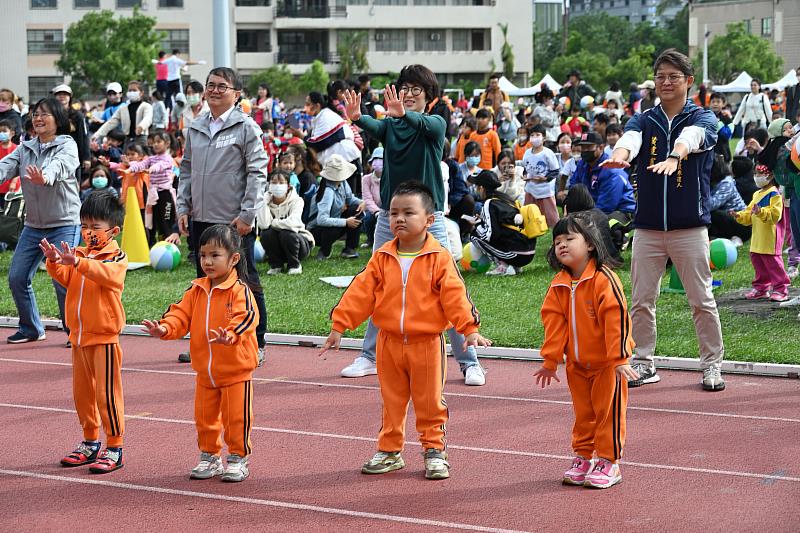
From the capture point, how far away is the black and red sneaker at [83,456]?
6.70 metres

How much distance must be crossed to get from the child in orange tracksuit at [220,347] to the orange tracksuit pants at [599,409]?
1.75 meters

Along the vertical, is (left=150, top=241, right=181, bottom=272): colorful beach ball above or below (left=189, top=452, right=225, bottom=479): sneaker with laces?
above

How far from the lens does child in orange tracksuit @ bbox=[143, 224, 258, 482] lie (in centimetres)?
620

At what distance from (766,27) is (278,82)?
169ft

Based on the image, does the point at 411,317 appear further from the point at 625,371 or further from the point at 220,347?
the point at 625,371

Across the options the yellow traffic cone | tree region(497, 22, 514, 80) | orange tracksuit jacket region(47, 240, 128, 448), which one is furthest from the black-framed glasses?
tree region(497, 22, 514, 80)

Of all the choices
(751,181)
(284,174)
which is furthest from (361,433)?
(751,181)

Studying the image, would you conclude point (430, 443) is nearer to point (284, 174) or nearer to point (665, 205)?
point (665, 205)

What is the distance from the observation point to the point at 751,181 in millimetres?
16422

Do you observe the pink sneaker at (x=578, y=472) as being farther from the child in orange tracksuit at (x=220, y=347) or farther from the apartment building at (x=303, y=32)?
the apartment building at (x=303, y=32)

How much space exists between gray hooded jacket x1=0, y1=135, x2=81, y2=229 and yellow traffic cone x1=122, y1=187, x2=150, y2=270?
227 inches

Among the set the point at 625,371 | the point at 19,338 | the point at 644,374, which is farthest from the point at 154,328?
the point at 19,338

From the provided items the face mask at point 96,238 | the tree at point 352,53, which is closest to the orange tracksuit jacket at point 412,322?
the face mask at point 96,238

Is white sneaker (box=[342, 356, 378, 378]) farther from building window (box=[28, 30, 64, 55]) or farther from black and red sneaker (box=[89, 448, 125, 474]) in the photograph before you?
building window (box=[28, 30, 64, 55])
